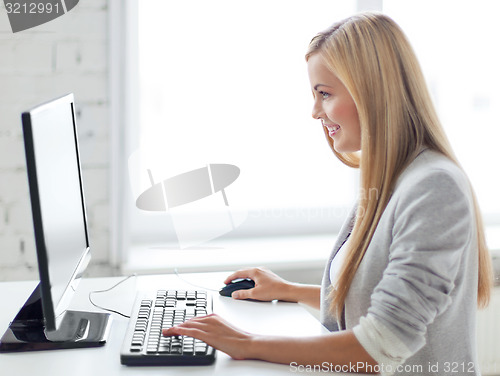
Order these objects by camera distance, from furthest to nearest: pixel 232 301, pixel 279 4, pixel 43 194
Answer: pixel 279 4
pixel 232 301
pixel 43 194

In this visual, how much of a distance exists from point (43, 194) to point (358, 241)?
58cm

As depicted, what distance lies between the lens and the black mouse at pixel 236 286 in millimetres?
1422

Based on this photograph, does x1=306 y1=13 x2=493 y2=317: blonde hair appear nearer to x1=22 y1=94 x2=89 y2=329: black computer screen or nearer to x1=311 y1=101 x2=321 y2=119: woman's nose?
x1=311 y1=101 x2=321 y2=119: woman's nose

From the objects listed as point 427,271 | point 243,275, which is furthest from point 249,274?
point 427,271

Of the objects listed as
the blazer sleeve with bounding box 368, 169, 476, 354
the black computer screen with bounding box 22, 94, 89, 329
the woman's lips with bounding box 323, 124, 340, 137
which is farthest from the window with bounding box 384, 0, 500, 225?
the black computer screen with bounding box 22, 94, 89, 329

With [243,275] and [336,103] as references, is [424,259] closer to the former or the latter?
[336,103]

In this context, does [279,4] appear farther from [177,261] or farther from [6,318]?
[6,318]

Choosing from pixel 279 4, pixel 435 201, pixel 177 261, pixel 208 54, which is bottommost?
pixel 177 261

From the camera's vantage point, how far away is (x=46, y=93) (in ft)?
5.95

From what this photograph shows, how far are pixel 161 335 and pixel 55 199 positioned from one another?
31cm

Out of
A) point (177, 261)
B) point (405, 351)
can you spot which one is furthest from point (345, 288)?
point (177, 261)

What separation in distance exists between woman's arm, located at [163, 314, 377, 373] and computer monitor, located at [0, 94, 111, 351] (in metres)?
0.20

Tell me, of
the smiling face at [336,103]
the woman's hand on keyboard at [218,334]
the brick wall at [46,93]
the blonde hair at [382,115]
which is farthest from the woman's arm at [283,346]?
the brick wall at [46,93]

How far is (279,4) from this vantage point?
210 centimetres
